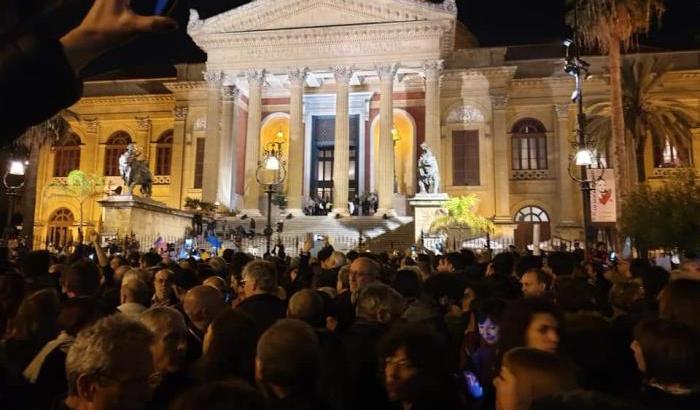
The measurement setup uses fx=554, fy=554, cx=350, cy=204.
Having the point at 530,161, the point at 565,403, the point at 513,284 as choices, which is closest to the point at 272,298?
the point at 513,284

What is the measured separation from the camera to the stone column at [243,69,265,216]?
103 feet

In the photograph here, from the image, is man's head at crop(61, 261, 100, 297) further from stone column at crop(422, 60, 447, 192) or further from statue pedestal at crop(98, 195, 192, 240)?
stone column at crop(422, 60, 447, 192)

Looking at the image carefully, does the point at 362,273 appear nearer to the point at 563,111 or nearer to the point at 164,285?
the point at 164,285

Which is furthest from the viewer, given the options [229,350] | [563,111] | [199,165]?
[199,165]

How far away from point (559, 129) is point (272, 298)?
3187 cm

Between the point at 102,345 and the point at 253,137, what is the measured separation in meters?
30.2

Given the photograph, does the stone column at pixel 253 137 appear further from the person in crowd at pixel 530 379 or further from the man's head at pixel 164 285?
the person in crowd at pixel 530 379

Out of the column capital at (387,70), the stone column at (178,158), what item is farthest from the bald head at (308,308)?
the stone column at (178,158)

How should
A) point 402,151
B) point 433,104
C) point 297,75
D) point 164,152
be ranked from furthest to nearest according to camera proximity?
point 164,152
point 402,151
point 297,75
point 433,104

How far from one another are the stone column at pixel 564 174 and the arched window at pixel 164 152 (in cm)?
2535

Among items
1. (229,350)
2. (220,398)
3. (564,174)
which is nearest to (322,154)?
(564,174)

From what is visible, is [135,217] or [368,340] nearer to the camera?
[368,340]

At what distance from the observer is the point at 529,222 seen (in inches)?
1305

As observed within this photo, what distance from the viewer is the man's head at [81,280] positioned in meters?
5.09
